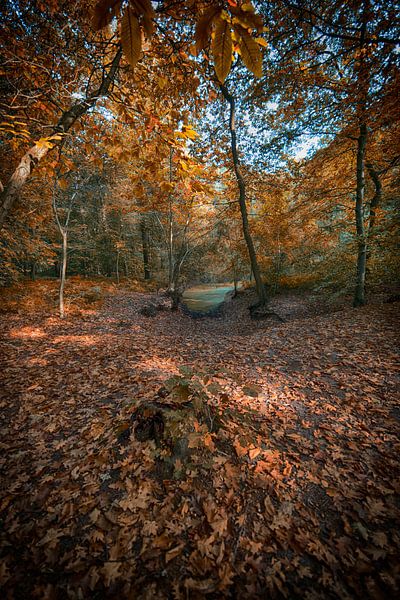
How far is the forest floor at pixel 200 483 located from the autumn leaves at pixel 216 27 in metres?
2.81

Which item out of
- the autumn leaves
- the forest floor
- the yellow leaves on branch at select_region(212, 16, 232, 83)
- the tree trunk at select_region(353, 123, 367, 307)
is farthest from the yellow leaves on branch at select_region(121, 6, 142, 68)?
the tree trunk at select_region(353, 123, 367, 307)

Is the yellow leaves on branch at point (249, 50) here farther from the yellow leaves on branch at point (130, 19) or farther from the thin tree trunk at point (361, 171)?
the thin tree trunk at point (361, 171)

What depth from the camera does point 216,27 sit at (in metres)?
1.28

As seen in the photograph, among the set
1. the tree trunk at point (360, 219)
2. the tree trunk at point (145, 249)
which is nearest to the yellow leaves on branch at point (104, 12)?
the tree trunk at point (360, 219)

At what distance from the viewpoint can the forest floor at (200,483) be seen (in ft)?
5.60

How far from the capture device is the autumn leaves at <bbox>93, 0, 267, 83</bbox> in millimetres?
1207

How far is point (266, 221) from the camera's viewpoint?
11922 millimetres

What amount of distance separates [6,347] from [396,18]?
11.4 metres

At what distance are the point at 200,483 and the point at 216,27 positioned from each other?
3.84 metres

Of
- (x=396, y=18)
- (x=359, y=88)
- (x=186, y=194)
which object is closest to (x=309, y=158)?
(x=359, y=88)

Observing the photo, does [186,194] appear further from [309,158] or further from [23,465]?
[309,158]

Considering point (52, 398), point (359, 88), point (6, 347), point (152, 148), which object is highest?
point (359, 88)

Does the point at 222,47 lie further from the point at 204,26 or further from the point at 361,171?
the point at 361,171

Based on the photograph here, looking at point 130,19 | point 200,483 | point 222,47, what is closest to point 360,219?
point 222,47
